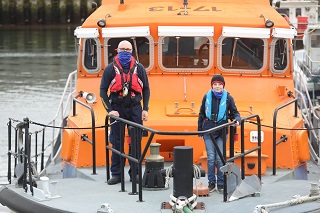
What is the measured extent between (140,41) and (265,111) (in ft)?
5.99

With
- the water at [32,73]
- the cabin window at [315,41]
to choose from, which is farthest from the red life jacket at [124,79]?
the cabin window at [315,41]

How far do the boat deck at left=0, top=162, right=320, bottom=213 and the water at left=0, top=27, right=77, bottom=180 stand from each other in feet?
17.6

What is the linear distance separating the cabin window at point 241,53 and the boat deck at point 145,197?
173 centimetres

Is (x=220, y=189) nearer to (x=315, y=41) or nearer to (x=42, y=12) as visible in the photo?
(x=315, y=41)

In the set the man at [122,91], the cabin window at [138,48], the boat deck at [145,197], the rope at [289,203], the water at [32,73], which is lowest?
the water at [32,73]

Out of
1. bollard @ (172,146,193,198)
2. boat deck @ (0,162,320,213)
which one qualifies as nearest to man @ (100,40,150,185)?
boat deck @ (0,162,320,213)

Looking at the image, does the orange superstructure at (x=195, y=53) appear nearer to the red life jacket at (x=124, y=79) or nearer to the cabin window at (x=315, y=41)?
the red life jacket at (x=124, y=79)

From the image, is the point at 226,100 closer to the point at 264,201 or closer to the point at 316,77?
the point at 264,201

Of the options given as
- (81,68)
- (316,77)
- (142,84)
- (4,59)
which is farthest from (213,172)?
(4,59)

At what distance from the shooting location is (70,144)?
895cm

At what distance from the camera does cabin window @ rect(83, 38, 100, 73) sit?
987cm

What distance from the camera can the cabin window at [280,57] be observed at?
980 centimetres

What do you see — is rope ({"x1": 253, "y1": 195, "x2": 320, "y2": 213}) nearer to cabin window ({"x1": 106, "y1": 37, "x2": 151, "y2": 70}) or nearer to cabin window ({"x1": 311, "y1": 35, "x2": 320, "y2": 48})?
cabin window ({"x1": 106, "y1": 37, "x2": 151, "y2": 70})

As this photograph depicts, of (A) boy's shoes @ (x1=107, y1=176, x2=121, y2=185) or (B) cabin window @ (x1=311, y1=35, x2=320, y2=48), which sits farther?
(B) cabin window @ (x1=311, y1=35, x2=320, y2=48)
